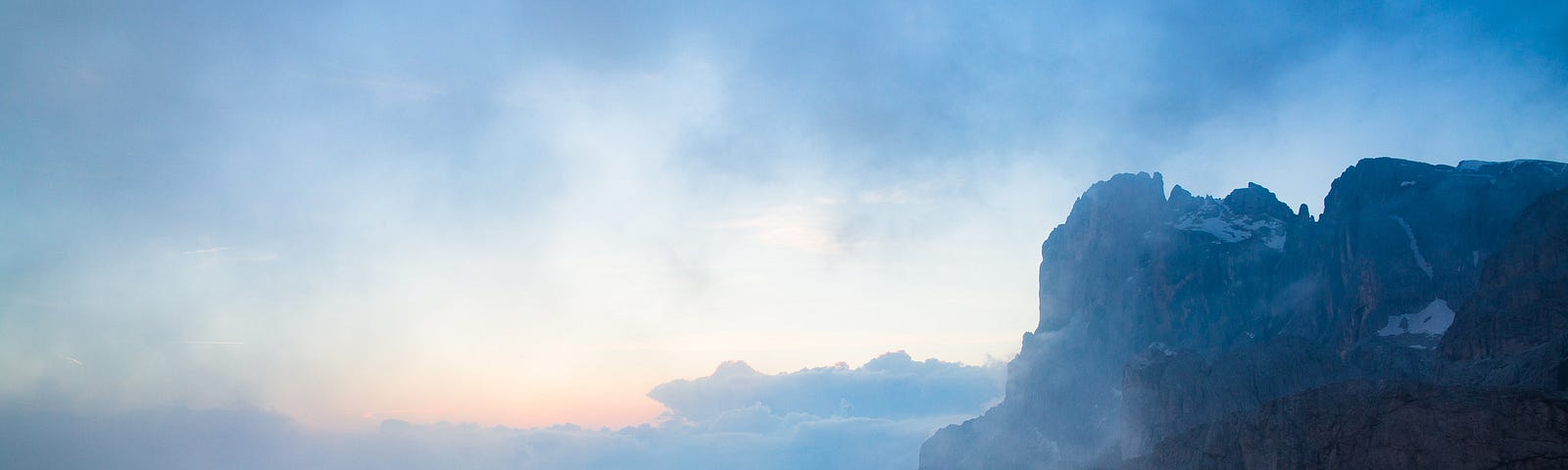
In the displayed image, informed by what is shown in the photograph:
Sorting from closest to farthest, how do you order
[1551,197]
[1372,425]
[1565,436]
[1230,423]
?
1. [1565,436]
2. [1372,425]
3. [1230,423]
4. [1551,197]

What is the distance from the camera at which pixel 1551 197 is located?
188375mm

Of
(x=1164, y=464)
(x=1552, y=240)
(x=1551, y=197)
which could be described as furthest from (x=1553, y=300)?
(x=1164, y=464)

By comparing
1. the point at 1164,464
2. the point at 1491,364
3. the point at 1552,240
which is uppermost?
the point at 1552,240

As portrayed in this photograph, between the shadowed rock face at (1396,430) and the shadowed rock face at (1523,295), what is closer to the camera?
the shadowed rock face at (1396,430)

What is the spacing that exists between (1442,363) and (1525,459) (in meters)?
83.1

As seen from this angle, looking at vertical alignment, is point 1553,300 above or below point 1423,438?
above

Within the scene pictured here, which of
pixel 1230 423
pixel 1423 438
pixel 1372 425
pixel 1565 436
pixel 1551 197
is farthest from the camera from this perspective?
pixel 1551 197

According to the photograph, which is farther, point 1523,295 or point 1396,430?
point 1523,295

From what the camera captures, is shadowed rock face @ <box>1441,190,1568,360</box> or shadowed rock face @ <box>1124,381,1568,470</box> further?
shadowed rock face @ <box>1441,190,1568,360</box>

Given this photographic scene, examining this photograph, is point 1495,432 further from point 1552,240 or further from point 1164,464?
point 1552,240

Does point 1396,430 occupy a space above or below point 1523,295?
below

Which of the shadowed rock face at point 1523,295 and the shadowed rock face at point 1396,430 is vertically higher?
the shadowed rock face at point 1523,295

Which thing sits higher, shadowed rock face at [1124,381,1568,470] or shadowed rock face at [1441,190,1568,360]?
shadowed rock face at [1441,190,1568,360]

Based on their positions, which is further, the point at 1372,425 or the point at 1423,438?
the point at 1372,425
